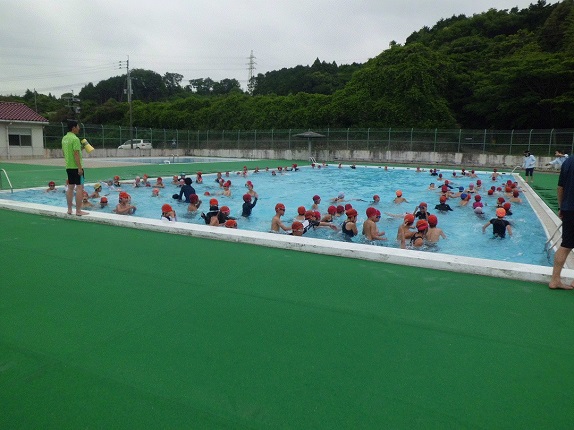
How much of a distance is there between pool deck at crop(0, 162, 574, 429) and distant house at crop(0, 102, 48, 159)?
30.6 metres

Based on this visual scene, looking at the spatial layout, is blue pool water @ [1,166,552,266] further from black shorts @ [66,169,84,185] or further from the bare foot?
black shorts @ [66,169,84,185]

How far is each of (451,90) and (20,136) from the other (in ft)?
137

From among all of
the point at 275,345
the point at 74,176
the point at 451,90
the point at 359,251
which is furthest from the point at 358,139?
the point at 275,345

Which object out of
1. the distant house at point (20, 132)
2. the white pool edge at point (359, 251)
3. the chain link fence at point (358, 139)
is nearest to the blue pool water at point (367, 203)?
the white pool edge at point (359, 251)

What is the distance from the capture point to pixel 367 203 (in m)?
16.4

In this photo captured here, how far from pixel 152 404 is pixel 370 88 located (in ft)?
158

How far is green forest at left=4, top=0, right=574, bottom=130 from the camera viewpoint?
130 feet

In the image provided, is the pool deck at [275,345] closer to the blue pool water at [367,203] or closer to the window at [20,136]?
the blue pool water at [367,203]

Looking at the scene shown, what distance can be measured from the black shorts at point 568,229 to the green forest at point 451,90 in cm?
3463

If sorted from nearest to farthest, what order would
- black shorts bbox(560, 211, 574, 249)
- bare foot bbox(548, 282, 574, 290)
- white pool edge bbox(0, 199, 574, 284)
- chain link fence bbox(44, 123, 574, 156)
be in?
black shorts bbox(560, 211, 574, 249)
bare foot bbox(548, 282, 574, 290)
white pool edge bbox(0, 199, 574, 284)
chain link fence bbox(44, 123, 574, 156)

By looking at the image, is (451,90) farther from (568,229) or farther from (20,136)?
(568,229)

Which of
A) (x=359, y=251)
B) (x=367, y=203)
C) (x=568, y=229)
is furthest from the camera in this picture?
(x=367, y=203)

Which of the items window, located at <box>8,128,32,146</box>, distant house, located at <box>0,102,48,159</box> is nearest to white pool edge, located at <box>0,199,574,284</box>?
distant house, located at <box>0,102,48,159</box>

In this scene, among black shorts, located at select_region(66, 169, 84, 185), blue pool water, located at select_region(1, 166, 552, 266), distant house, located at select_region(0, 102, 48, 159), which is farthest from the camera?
distant house, located at select_region(0, 102, 48, 159)
